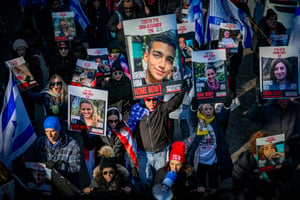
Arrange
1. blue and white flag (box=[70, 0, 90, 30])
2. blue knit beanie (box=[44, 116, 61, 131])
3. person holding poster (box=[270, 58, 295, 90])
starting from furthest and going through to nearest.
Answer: blue and white flag (box=[70, 0, 90, 30]) → person holding poster (box=[270, 58, 295, 90]) → blue knit beanie (box=[44, 116, 61, 131])

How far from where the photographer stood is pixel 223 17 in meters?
7.61

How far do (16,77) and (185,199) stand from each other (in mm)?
3627

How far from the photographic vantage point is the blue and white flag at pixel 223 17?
7543 mm

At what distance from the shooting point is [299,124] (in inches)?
249

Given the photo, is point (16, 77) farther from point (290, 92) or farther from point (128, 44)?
point (290, 92)

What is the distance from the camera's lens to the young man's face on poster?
17.8ft

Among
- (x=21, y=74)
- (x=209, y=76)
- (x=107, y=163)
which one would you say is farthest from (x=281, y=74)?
(x=21, y=74)

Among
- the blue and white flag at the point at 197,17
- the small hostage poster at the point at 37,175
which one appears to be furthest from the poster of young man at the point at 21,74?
the blue and white flag at the point at 197,17

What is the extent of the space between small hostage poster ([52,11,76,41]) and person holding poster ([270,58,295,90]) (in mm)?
3982

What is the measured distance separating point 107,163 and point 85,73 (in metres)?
1.96

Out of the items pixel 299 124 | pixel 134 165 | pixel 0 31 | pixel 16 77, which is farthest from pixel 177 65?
pixel 0 31

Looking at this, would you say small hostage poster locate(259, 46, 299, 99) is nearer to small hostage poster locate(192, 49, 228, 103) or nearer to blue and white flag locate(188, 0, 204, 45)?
small hostage poster locate(192, 49, 228, 103)

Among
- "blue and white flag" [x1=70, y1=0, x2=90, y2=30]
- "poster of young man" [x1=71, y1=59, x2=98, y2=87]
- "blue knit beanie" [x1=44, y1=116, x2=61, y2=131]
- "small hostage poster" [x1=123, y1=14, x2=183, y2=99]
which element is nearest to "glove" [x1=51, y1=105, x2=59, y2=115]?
"poster of young man" [x1=71, y1=59, x2=98, y2=87]

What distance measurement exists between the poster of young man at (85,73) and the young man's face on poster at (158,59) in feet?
5.50
